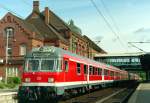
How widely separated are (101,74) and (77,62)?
12293mm

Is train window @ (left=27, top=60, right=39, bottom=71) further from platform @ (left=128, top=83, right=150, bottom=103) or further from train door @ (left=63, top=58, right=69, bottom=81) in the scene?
platform @ (left=128, top=83, right=150, bottom=103)

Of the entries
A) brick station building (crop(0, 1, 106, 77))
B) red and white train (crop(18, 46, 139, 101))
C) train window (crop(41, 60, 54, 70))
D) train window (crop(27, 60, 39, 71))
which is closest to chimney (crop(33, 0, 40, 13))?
brick station building (crop(0, 1, 106, 77))

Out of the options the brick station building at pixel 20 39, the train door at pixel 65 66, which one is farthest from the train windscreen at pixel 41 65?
the brick station building at pixel 20 39

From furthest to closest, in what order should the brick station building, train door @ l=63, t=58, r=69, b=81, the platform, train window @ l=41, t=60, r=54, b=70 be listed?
the brick station building, train door @ l=63, t=58, r=69, b=81, train window @ l=41, t=60, r=54, b=70, the platform

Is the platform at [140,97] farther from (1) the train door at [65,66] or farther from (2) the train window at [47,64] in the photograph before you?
(2) the train window at [47,64]

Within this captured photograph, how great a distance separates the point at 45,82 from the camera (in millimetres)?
22734

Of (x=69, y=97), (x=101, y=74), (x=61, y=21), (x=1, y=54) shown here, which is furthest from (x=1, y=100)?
(x=61, y=21)

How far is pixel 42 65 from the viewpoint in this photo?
23.4 metres

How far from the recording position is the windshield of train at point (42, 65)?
75.9 ft

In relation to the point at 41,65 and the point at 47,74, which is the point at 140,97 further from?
the point at 41,65

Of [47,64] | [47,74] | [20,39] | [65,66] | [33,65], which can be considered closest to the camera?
[47,74]

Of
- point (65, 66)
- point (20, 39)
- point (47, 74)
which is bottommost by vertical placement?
point (47, 74)

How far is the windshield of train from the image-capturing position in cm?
2312

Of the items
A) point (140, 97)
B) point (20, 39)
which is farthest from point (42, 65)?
point (20, 39)
